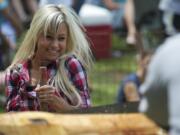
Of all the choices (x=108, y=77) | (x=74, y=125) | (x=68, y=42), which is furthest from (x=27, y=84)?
(x=108, y=77)

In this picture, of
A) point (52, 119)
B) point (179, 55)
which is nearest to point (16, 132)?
point (52, 119)

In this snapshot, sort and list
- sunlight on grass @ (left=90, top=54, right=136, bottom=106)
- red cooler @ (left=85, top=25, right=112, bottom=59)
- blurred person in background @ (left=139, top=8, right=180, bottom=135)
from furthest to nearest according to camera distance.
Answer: red cooler @ (left=85, top=25, right=112, bottom=59)
sunlight on grass @ (left=90, top=54, right=136, bottom=106)
blurred person in background @ (left=139, top=8, right=180, bottom=135)

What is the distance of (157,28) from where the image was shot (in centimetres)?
1152

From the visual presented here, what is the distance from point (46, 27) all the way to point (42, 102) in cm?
50

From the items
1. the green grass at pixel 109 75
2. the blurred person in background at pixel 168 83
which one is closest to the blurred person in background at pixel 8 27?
the green grass at pixel 109 75

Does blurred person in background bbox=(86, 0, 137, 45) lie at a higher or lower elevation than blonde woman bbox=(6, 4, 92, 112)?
higher

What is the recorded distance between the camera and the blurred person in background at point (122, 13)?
12.8 metres

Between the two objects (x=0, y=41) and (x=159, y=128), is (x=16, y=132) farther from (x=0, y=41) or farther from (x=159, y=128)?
(x=0, y=41)

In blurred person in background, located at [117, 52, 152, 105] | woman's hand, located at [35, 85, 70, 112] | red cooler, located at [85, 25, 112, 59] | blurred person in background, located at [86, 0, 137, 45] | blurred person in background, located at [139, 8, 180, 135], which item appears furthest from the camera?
blurred person in background, located at [86, 0, 137, 45]

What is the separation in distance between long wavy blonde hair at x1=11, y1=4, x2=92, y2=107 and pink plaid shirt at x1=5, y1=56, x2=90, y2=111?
0.04 meters

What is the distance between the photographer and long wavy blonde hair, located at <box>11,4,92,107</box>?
17.8 ft

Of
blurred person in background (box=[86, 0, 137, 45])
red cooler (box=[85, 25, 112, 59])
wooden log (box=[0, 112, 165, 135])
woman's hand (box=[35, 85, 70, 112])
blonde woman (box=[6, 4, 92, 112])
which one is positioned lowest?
wooden log (box=[0, 112, 165, 135])

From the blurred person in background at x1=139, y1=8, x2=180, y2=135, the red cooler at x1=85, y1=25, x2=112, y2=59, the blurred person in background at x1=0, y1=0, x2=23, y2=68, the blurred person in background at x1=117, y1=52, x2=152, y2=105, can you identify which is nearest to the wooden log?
the blurred person in background at x1=139, y1=8, x2=180, y2=135

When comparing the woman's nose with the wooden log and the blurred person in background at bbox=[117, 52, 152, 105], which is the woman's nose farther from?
the blurred person in background at bbox=[117, 52, 152, 105]
